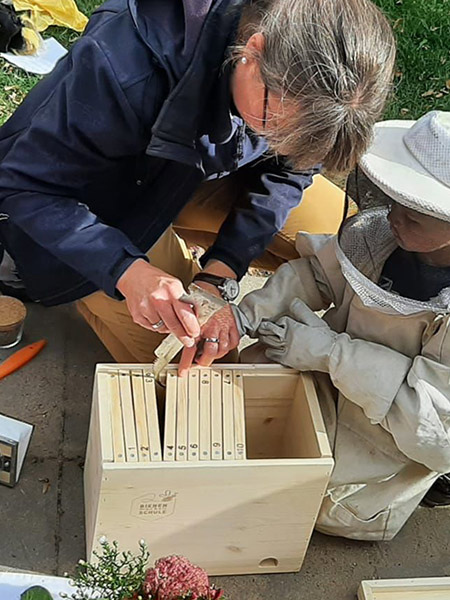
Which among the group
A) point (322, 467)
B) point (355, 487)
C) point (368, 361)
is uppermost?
point (368, 361)

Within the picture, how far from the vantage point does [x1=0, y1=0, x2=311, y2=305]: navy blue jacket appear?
80.2 inches

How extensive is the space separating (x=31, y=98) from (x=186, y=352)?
2.74ft

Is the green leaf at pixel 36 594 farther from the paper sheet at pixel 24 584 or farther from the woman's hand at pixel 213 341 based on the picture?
the woman's hand at pixel 213 341

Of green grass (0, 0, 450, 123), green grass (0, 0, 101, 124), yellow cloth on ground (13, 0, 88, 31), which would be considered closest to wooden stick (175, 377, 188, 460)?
green grass (0, 0, 101, 124)

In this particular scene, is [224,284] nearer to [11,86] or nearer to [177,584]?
[177,584]

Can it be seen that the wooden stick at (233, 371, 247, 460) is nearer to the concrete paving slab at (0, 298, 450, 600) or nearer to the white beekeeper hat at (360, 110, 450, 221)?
the concrete paving slab at (0, 298, 450, 600)

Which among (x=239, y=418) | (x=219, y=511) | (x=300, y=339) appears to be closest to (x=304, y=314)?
(x=300, y=339)

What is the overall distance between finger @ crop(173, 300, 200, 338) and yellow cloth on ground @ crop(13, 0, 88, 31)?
2546 mm

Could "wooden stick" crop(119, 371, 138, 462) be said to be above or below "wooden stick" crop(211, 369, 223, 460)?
above

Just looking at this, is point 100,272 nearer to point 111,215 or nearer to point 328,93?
point 111,215

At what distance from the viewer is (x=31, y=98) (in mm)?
2428

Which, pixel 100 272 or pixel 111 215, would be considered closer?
pixel 100 272

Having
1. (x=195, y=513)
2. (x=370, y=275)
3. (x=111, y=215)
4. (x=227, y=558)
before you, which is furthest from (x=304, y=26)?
(x=227, y=558)

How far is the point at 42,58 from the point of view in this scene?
4.03 m
